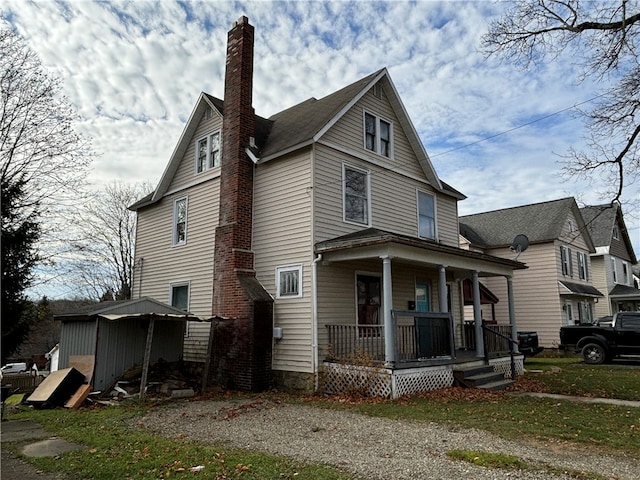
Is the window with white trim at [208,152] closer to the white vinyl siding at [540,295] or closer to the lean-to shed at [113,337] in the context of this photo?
the lean-to shed at [113,337]

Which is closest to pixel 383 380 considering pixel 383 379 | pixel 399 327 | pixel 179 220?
pixel 383 379

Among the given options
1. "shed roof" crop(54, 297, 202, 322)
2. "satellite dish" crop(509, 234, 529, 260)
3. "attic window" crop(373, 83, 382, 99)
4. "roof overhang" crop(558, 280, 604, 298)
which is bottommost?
"shed roof" crop(54, 297, 202, 322)

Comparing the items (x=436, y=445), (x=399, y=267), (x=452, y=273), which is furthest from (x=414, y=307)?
(x=436, y=445)

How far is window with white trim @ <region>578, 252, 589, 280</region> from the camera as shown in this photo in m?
26.6

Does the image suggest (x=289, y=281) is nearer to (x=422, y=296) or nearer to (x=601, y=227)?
→ (x=422, y=296)

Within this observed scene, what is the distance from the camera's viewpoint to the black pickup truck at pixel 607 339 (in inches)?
667

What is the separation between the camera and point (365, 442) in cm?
669

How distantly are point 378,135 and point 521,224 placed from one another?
14983mm

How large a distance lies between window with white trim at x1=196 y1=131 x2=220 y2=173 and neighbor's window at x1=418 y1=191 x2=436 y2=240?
7.12 metres

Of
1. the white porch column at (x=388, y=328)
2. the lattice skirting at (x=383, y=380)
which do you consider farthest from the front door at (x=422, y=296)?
the white porch column at (x=388, y=328)

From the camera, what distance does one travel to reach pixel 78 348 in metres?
12.2

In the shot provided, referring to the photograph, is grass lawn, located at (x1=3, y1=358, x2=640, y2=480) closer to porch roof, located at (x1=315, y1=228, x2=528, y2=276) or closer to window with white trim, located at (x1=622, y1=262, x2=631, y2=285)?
porch roof, located at (x1=315, y1=228, x2=528, y2=276)

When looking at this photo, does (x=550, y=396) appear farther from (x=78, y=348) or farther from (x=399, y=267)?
(x=78, y=348)

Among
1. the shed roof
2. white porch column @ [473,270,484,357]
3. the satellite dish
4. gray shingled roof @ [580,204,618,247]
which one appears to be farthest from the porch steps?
gray shingled roof @ [580,204,618,247]
